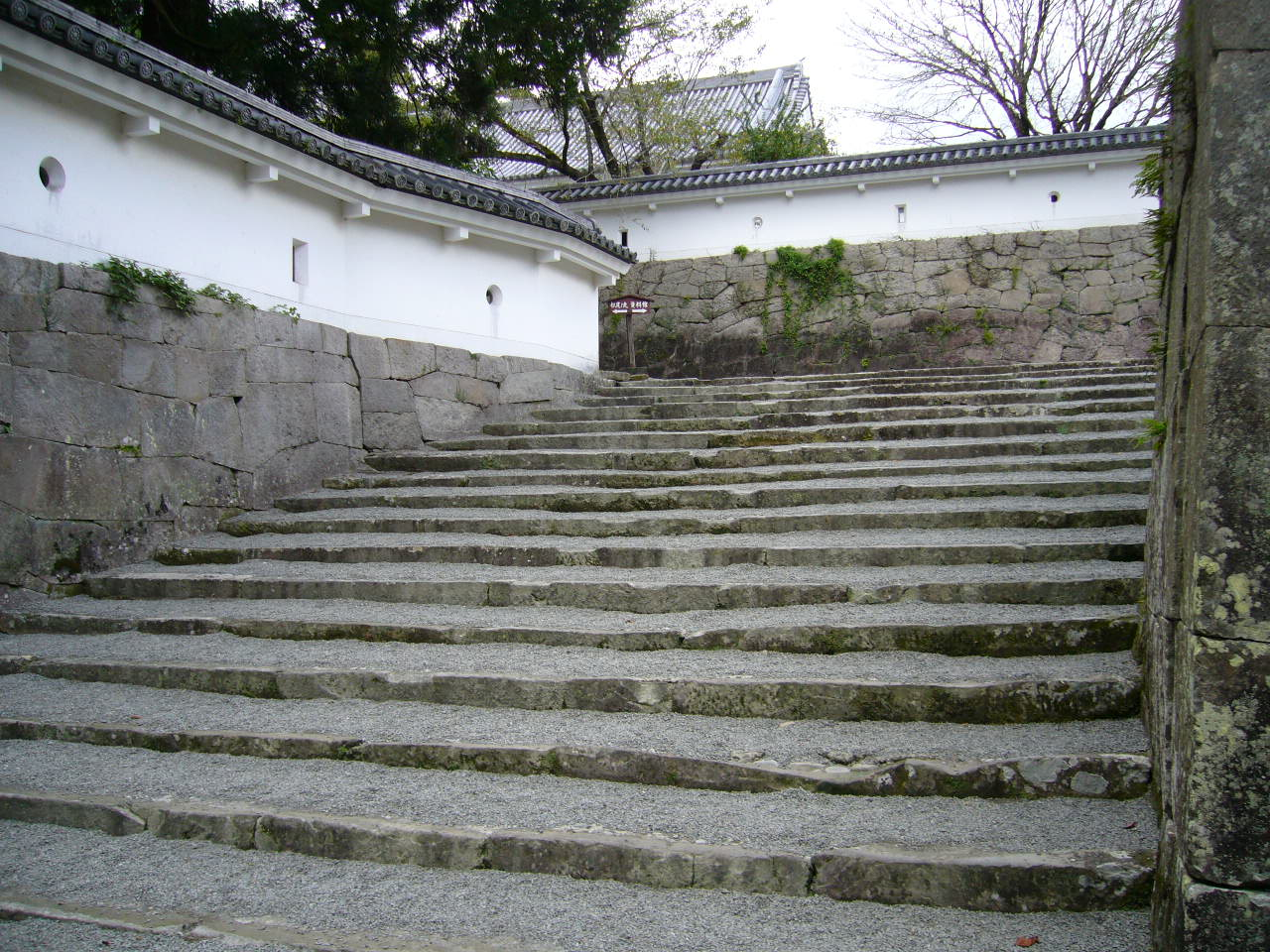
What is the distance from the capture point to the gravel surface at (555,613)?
385 cm

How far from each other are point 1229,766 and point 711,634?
2251 millimetres

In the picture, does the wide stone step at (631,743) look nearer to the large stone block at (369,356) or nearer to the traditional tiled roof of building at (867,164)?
the large stone block at (369,356)

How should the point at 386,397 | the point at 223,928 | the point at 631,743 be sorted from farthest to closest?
the point at 386,397, the point at 631,743, the point at 223,928

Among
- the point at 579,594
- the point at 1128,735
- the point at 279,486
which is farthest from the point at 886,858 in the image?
the point at 279,486

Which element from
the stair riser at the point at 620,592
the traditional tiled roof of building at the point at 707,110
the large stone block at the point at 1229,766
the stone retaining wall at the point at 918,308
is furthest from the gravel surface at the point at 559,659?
the traditional tiled roof of building at the point at 707,110

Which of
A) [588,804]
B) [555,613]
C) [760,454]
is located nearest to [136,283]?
[555,613]

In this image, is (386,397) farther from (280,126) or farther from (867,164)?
(867,164)

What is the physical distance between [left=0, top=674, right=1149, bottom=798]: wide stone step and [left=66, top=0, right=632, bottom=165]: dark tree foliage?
7.78 m

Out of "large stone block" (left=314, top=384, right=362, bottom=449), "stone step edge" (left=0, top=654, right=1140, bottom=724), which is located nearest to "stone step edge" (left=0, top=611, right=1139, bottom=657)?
"stone step edge" (left=0, top=654, right=1140, bottom=724)

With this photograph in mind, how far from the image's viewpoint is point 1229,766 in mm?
1972

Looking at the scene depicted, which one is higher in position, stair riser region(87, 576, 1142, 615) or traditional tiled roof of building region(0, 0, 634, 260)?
traditional tiled roof of building region(0, 0, 634, 260)

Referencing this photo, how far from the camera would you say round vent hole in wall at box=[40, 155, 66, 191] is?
5.49 meters

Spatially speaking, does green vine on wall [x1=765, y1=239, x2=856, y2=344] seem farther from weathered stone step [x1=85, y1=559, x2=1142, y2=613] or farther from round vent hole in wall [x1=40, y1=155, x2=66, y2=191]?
round vent hole in wall [x1=40, y1=155, x2=66, y2=191]

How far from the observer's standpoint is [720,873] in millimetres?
2652
